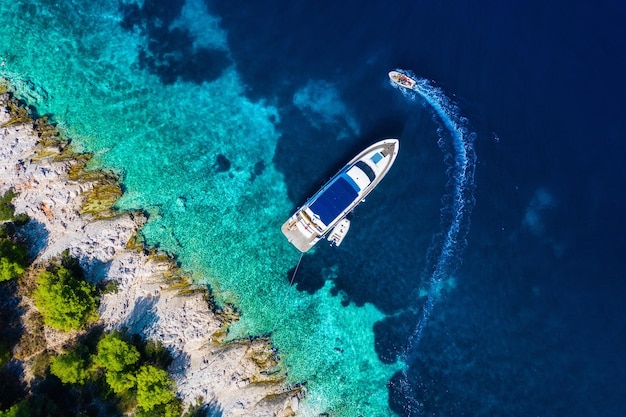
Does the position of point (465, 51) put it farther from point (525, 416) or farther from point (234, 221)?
point (525, 416)

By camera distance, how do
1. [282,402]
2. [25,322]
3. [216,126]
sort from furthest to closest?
[216,126]
[282,402]
[25,322]

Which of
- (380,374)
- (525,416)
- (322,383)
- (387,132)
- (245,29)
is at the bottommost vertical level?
(525,416)

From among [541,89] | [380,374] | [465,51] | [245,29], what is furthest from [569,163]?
[245,29]

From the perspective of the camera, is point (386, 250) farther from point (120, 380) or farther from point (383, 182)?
point (120, 380)

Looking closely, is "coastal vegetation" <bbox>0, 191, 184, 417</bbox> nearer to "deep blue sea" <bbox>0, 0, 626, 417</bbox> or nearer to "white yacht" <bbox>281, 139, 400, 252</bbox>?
"deep blue sea" <bbox>0, 0, 626, 417</bbox>

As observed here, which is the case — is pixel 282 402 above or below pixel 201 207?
below

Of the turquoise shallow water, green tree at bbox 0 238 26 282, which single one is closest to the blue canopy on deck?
the turquoise shallow water

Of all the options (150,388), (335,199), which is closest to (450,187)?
(335,199)
